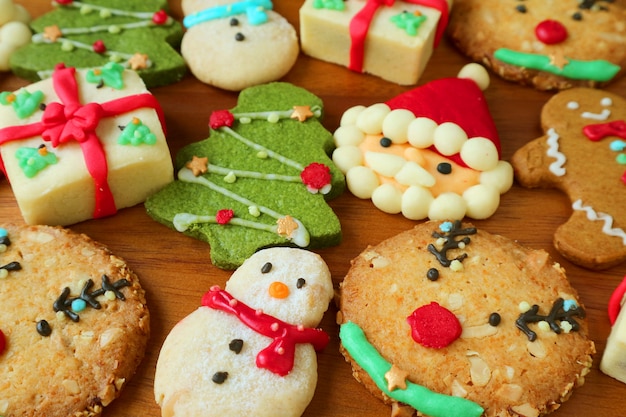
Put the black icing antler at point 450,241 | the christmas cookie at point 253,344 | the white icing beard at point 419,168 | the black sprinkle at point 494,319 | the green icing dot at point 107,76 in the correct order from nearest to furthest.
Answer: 1. the christmas cookie at point 253,344
2. the black sprinkle at point 494,319
3. the black icing antler at point 450,241
4. the white icing beard at point 419,168
5. the green icing dot at point 107,76

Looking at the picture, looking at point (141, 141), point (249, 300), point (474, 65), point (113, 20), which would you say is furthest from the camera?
point (113, 20)

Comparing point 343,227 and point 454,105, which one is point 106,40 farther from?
point 454,105

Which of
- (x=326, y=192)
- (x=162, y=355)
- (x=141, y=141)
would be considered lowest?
(x=162, y=355)

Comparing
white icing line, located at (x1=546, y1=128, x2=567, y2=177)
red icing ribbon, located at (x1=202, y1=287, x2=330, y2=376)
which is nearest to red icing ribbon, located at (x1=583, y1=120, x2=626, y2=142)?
white icing line, located at (x1=546, y1=128, x2=567, y2=177)

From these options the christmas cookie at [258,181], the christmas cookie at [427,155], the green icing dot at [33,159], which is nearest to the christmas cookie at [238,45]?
the christmas cookie at [258,181]

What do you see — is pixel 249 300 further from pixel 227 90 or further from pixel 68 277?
pixel 227 90

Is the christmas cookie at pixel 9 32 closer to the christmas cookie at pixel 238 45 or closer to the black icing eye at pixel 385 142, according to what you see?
the christmas cookie at pixel 238 45

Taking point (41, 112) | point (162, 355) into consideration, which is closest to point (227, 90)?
point (41, 112)
